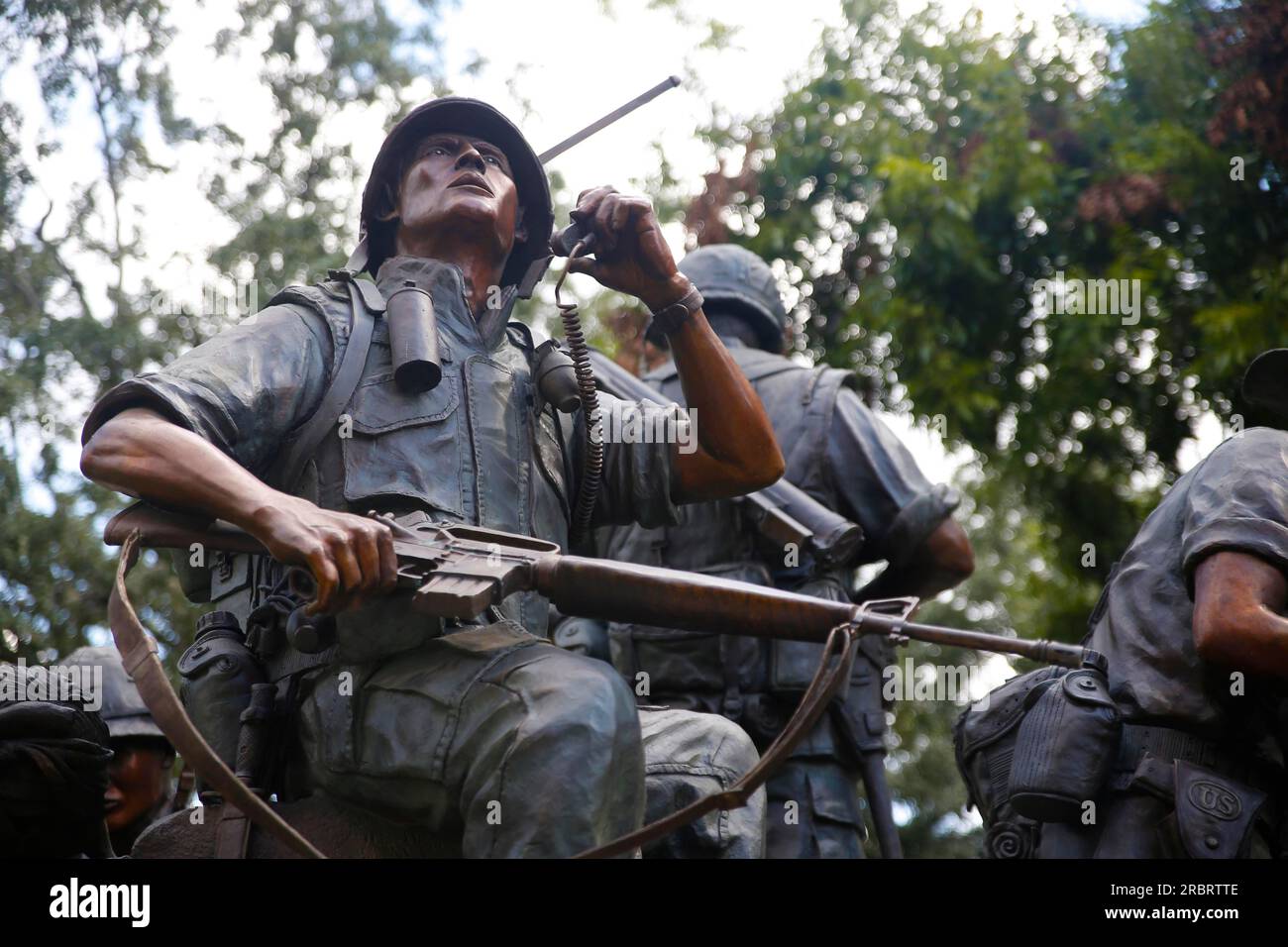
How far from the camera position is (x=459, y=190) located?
5.74 meters

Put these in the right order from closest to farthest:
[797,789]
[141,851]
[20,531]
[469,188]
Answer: [141,851] < [469,188] < [797,789] < [20,531]

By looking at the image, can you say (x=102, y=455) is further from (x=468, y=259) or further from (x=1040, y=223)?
(x=1040, y=223)

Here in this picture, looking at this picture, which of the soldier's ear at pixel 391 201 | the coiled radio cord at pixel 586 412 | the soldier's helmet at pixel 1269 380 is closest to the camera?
the coiled radio cord at pixel 586 412

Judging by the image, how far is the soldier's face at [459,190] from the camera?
5723 millimetres

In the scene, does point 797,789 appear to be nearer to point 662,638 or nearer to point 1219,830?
point 662,638

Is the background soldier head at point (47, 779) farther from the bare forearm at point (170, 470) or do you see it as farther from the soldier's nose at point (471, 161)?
the soldier's nose at point (471, 161)

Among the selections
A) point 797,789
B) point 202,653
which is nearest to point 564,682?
point 202,653

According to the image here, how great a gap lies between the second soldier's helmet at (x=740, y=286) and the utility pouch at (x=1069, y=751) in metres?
3.03

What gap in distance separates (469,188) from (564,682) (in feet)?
5.56

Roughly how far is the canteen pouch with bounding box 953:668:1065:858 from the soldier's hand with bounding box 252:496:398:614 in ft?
7.17

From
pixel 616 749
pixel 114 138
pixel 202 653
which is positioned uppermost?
pixel 114 138

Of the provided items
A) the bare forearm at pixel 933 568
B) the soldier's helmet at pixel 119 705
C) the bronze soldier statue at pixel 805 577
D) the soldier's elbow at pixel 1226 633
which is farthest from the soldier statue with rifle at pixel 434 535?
the soldier's helmet at pixel 119 705

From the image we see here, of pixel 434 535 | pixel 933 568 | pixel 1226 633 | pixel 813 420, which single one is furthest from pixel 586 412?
pixel 933 568
